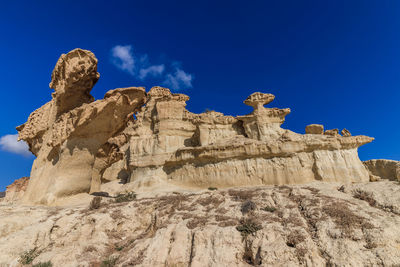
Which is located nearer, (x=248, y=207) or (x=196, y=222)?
(x=196, y=222)

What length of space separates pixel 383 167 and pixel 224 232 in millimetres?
19597

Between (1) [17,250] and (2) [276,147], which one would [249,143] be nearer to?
(2) [276,147]

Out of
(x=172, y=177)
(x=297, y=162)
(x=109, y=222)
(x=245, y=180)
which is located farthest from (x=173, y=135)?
(x=109, y=222)

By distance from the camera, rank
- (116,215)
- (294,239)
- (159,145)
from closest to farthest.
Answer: (294,239) → (116,215) → (159,145)

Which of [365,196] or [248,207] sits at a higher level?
[365,196]

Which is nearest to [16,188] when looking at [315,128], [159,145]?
[159,145]

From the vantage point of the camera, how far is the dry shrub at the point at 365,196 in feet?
34.9

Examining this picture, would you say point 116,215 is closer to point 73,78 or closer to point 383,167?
point 73,78

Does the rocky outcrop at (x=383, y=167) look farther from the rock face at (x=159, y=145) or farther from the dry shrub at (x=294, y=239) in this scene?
the dry shrub at (x=294, y=239)

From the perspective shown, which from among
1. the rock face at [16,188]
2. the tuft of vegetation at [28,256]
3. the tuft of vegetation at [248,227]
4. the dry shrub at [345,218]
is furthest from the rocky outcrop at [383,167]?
the rock face at [16,188]

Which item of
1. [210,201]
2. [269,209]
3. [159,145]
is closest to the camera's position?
[269,209]

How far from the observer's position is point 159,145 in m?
27.8

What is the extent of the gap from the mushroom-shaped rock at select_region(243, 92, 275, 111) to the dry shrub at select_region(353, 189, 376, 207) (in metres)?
18.4

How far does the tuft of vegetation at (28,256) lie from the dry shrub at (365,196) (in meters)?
15.5
